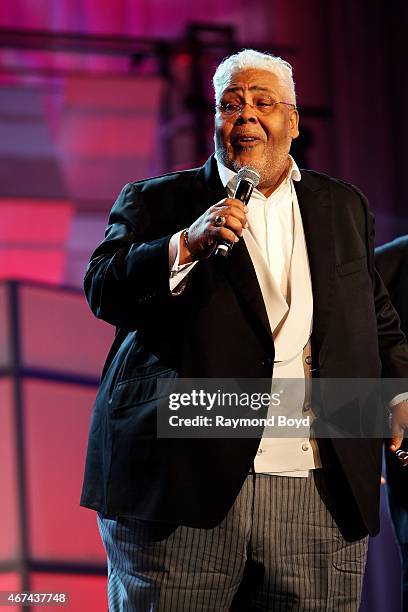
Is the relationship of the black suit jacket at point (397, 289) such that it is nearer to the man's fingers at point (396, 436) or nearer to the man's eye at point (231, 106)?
the man's fingers at point (396, 436)

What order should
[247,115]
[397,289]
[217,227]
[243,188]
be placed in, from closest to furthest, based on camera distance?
[217,227] → [243,188] → [247,115] → [397,289]

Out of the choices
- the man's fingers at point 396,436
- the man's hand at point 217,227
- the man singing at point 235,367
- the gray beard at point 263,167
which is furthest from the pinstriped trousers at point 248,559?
the gray beard at point 263,167

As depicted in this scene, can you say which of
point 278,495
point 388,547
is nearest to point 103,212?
point 388,547

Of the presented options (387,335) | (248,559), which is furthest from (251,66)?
(248,559)

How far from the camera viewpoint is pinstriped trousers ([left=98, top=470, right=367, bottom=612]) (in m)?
1.43

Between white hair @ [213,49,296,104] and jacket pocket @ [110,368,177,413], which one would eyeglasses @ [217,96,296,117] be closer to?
white hair @ [213,49,296,104]

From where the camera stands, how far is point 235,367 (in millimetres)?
1447

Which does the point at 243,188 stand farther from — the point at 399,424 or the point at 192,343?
the point at 399,424

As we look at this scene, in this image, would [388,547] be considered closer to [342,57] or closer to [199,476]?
[199,476]

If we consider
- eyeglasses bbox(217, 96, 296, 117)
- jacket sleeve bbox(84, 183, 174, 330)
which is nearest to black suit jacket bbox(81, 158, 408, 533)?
jacket sleeve bbox(84, 183, 174, 330)

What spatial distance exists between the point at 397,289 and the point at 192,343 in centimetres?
80

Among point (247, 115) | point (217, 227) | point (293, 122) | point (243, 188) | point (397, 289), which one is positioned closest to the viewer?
point (217, 227)

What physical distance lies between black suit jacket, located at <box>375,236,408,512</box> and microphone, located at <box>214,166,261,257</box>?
672 millimetres

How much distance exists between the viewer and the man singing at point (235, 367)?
55.9 inches
